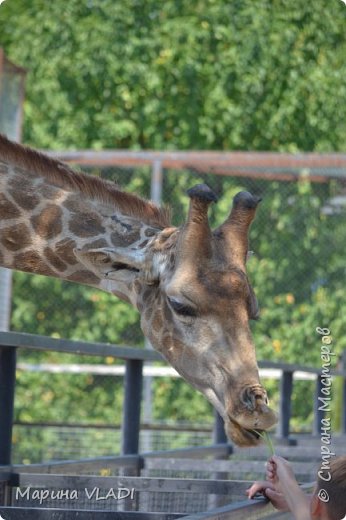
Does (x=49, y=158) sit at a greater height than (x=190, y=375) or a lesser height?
greater

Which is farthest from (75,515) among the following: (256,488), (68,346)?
(68,346)

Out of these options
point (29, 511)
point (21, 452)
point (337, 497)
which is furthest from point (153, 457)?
point (21, 452)

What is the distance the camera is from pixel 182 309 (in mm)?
3959

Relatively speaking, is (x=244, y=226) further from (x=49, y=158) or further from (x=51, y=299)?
(x=51, y=299)

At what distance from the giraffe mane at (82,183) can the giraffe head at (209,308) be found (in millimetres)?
297

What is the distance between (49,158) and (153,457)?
1.35 metres

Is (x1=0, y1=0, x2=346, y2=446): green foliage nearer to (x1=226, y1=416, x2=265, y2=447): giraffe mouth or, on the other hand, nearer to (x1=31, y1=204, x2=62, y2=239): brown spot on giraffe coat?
(x1=31, y1=204, x2=62, y2=239): brown spot on giraffe coat

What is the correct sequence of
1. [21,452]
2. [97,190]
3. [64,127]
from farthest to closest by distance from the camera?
[64,127], [21,452], [97,190]

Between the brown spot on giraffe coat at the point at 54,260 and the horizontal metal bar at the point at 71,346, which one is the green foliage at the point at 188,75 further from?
the brown spot on giraffe coat at the point at 54,260

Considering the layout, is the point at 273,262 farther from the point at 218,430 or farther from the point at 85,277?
the point at 85,277

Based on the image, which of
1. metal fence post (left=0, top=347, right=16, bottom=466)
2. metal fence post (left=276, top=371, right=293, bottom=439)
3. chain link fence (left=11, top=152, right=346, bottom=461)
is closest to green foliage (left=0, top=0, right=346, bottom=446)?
chain link fence (left=11, top=152, right=346, bottom=461)

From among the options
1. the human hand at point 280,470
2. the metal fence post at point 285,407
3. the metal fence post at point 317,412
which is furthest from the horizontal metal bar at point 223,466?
the metal fence post at point 317,412

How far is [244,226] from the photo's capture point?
4160 millimetres

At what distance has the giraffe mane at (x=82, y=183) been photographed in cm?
449
